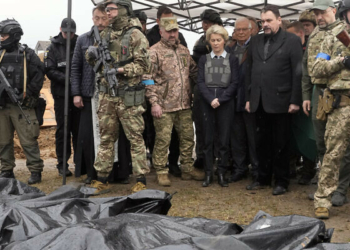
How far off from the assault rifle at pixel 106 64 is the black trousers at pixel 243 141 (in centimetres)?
167

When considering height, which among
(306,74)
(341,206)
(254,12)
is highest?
(254,12)

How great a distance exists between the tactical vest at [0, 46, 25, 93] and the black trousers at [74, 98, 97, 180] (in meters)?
0.87

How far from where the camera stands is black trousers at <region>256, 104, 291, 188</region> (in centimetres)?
627

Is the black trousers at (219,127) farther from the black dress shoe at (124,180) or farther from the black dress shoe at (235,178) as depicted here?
the black dress shoe at (124,180)

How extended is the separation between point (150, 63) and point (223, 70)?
931 mm

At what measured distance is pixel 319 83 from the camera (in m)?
5.38

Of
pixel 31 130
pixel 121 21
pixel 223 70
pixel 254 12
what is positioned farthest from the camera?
pixel 254 12

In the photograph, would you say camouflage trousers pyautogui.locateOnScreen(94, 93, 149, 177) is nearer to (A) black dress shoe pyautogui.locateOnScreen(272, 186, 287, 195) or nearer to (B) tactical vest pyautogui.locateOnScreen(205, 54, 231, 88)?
(B) tactical vest pyautogui.locateOnScreen(205, 54, 231, 88)

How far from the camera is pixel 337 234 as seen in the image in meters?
4.72

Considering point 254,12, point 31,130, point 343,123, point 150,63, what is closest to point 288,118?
point 343,123

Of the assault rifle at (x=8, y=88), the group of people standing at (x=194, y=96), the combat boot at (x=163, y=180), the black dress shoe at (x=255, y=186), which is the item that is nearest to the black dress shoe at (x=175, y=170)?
the group of people standing at (x=194, y=96)

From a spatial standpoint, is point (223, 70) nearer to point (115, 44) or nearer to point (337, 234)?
point (115, 44)

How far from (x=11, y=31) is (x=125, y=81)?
5.81 ft

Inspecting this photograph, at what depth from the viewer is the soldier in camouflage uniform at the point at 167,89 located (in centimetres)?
675
